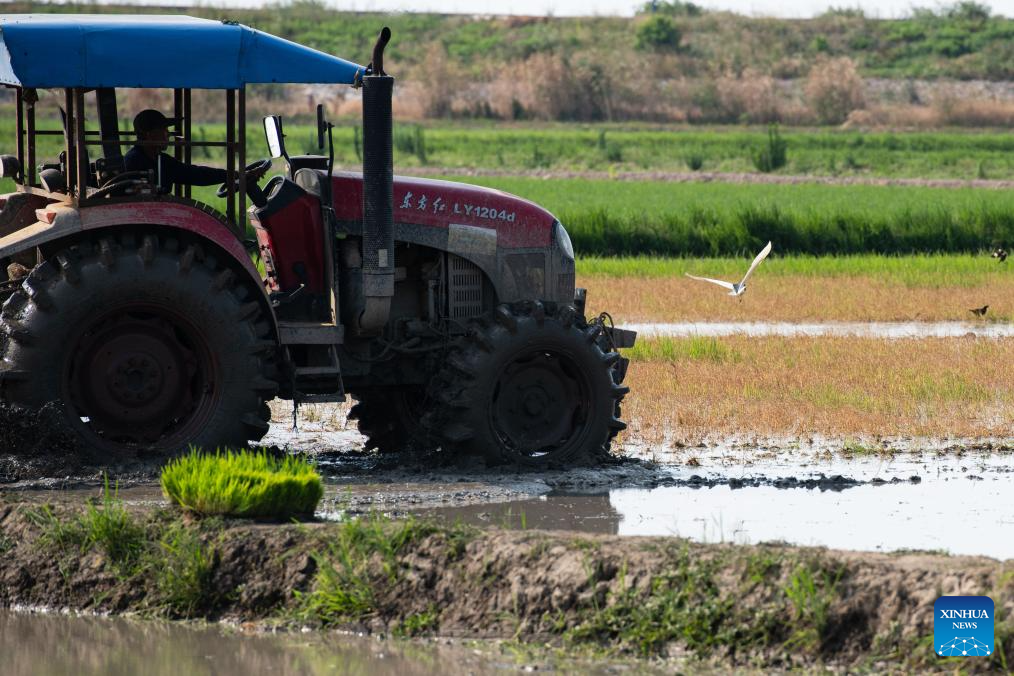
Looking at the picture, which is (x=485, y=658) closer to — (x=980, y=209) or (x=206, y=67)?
(x=206, y=67)

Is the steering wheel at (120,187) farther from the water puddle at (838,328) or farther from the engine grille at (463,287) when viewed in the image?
the water puddle at (838,328)

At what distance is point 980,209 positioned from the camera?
2553cm

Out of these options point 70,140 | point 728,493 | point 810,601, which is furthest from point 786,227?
point 810,601

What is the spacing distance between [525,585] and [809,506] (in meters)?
2.54

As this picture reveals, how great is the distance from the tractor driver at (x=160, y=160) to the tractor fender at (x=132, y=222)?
1.20 feet

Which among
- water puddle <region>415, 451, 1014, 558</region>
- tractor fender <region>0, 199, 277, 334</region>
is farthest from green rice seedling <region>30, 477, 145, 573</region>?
tractor fender <region>0, 199, 277, 334</region>

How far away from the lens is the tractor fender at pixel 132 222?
8.41 meters

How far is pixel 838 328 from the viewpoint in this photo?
1650cm

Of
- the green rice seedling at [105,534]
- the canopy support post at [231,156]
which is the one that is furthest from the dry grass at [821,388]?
the green rice seedling at [105,534]

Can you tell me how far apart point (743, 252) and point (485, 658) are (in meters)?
18.6

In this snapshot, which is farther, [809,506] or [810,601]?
[809,506]

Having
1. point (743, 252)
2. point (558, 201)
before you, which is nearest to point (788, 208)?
point (743, 252)

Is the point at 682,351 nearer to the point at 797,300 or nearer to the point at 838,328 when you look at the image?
the point at 838,328

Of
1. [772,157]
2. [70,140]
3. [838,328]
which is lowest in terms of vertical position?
[838,328]
